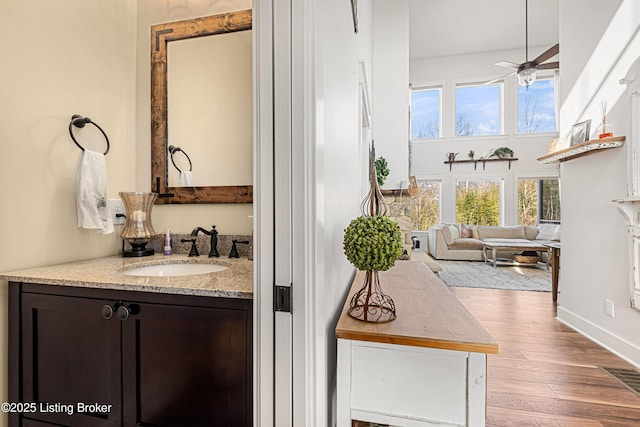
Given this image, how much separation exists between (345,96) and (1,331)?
170 cm

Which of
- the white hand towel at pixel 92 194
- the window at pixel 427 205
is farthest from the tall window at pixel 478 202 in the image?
the white hand towel at pixel 92 194

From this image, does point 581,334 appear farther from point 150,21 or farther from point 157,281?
point 150,21

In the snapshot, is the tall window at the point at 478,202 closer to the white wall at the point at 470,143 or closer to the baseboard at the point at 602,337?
the white wall at the point at 470,143

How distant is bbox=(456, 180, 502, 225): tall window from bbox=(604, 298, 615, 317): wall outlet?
5422 millimetres

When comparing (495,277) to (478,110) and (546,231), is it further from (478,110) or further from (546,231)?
(478,110)

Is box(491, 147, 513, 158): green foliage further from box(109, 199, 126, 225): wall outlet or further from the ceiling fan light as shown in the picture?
box(109, 199, 126, 225): wall outlet

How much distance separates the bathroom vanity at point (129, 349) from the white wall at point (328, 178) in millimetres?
221

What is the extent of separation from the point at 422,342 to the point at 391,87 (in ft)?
13.0

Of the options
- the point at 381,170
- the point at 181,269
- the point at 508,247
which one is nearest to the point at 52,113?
the point at 181,269

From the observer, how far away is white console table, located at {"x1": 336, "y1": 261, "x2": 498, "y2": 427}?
3.01 ft

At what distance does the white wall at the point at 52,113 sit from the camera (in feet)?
4.24

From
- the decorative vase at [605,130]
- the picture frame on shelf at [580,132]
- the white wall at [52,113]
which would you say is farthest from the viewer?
the picture frame on shelf at [580,132]

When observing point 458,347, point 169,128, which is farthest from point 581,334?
point 169,128

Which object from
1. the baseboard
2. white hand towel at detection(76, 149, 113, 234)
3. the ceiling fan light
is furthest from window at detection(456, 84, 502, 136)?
white hand towel at detection(76, 149, 113, 234)
